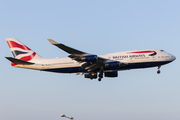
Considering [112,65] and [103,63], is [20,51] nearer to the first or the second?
[103,63]

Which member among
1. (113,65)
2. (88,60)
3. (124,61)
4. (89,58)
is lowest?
(113,65)

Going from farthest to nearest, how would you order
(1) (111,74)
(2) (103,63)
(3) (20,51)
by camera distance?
1. (3) (20,51)
2. (1) (111,74)
3. (2) (103,63)

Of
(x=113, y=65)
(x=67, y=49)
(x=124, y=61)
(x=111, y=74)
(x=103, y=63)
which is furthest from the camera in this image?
(x=111, y=74)

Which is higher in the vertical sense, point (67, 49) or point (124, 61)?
point (67, 49)

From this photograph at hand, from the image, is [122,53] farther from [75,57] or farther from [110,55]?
[75,57]

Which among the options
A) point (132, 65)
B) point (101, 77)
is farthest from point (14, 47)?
point (132, 65)

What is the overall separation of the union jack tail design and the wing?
1222 cm

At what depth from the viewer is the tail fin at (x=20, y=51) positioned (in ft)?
213

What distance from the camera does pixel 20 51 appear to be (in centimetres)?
6575

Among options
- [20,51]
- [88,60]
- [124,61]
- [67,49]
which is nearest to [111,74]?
[124,61]

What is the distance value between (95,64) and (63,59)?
23.6ft

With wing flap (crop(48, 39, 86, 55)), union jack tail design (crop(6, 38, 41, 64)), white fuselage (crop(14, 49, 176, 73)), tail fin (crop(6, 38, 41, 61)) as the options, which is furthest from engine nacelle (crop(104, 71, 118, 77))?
union jack tail design (crop(6, 38, 41, 64))

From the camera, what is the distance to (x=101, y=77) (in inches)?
2464

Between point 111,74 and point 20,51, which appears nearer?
point 111,74
